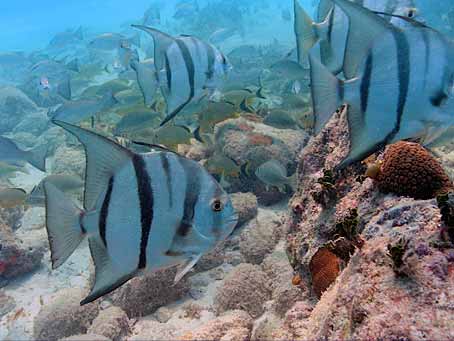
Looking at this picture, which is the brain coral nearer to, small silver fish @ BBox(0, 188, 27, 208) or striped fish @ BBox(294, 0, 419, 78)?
striped fish @ BBox(294, 0, 419, 78)

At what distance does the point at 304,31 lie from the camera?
143 inches

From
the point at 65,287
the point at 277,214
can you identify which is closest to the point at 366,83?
the point at 277,214

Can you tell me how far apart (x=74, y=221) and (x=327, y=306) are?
144 cm

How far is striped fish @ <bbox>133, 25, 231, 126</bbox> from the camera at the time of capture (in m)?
3.65

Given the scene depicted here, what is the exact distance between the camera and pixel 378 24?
1.94 metres

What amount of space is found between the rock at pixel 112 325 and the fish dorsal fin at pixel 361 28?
3859mm

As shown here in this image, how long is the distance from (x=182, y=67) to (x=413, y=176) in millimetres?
2231

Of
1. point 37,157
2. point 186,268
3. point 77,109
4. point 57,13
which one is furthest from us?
point 57,13

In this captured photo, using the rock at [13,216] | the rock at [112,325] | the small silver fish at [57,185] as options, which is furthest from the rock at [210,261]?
the rock at [13,216]

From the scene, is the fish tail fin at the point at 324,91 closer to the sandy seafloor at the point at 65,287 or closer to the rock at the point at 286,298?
the rock at the point at 286,298

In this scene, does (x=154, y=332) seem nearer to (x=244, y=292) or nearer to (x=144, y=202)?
(x=244, y=292)

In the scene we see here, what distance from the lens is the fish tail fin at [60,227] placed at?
1909mm

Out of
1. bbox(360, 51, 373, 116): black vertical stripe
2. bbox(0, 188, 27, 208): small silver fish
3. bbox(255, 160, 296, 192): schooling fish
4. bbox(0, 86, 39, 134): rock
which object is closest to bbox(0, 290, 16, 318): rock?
bbox(0, 188, 27, 208): small silver fish

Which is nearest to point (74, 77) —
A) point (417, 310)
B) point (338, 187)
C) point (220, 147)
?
point (220, 147)
